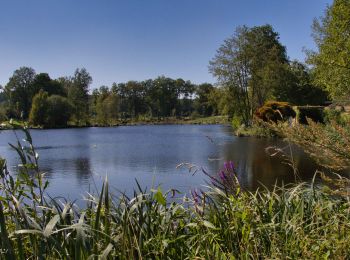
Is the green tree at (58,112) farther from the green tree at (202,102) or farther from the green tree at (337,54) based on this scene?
the green tree at (337,54)

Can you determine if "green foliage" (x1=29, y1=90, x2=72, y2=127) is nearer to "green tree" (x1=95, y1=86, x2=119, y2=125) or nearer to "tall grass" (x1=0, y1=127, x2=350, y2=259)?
"green tree" (x1=95, y1=86, x2=119, y2=125)

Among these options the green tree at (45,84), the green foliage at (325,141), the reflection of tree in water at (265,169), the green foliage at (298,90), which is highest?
the green tree at (45,84)

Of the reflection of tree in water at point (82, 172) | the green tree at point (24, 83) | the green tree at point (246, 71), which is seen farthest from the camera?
the green tree at point (24, 83)

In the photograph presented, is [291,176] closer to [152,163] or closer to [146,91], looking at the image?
[152,163]

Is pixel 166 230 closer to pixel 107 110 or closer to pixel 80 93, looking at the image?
pixel 107 110

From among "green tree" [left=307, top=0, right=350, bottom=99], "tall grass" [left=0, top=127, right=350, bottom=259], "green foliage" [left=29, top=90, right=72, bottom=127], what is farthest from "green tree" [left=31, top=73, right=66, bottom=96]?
"tall grass" [left=0, top=127, right=350, bottom=259]

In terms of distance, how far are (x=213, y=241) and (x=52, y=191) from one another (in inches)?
292

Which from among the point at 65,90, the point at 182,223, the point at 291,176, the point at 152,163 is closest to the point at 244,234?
the point at 182,223

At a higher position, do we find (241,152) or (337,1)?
(337,1)

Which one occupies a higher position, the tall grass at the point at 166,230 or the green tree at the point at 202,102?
the green tree at the point at 202,102

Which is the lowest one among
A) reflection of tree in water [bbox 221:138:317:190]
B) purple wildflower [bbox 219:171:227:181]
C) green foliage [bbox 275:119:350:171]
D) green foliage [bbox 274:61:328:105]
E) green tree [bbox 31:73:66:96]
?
reflection of tree in water [bbox 221:138:317:190]

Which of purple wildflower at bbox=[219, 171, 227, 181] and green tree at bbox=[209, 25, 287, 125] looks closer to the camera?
purple wildflower at bbox=[219, 171, 227, 181]


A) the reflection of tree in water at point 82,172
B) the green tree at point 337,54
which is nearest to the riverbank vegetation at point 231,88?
the green tree at point 337,54

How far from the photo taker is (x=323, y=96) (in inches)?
1622
